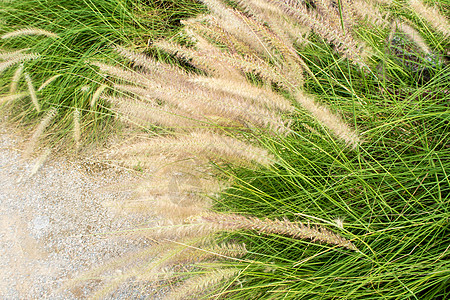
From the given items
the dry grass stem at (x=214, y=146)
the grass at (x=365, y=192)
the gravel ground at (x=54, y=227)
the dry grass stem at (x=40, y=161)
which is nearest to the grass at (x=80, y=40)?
the dry grass stem at (x=40, y=161)

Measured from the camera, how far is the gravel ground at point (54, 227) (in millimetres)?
2139

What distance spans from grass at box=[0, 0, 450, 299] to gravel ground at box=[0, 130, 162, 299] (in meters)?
0.88

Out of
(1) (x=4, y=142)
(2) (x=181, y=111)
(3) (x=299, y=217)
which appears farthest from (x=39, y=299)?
(3) (x=299, y=217)

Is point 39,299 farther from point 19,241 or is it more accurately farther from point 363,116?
point 363,116

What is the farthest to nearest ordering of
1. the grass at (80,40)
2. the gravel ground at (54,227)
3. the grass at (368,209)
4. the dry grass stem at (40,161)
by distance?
1. the grass at (80,40)
2. the dry grass stem at (40,161)
3. the gravel ground at (54,227)
4. the grass at (368,209)

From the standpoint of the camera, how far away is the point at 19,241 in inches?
90.7

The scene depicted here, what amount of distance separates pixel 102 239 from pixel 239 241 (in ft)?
3.56

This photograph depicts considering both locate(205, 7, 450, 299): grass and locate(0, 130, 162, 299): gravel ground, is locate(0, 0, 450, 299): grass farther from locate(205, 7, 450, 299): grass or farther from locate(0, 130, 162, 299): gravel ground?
locate(0, 130, 162, 299): gravel ground

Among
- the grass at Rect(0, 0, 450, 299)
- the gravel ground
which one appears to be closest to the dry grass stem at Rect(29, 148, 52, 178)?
the gravel ground

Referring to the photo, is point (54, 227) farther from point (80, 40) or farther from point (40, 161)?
point (80, 40)

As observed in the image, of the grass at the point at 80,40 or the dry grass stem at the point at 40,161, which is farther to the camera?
the grass at the point at 80,40

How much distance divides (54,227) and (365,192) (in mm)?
2046

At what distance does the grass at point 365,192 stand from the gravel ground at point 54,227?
0.88 meters

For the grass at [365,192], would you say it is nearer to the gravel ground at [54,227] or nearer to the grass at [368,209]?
the grass at [368,209]
